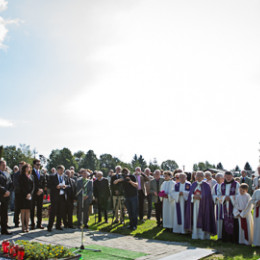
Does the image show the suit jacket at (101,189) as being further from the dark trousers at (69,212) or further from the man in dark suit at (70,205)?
the dark trousers at (69,212)

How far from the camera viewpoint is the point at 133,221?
11.7 meters

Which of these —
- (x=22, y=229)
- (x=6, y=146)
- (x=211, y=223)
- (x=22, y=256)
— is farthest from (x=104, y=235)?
(x=6, y=146)

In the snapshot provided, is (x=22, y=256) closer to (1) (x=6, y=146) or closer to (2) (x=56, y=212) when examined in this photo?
(2) (x=56, y=212)

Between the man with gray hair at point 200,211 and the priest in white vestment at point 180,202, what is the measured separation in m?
0.36

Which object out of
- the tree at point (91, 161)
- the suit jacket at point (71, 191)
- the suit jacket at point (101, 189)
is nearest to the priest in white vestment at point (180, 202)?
the suit jacket at point (101, 189)

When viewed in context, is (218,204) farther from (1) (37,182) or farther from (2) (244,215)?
(1) (37,182)

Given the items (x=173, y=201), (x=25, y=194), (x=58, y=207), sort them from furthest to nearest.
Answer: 1. (x=173, y=201)
2. (x=58, y=207)
3. (x=25, y=194)

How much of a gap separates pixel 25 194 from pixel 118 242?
357cm

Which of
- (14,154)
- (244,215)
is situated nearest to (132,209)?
(244,215)

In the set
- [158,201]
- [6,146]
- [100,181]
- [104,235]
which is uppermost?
[6,146]

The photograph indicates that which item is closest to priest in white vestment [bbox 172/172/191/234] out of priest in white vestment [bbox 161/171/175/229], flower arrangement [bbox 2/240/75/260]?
priest in white vestment [bbox 161/171/175/229]

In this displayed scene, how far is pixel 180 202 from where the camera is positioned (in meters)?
11.3

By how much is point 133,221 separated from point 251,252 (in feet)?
15.0

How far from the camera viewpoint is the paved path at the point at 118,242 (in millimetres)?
7785
